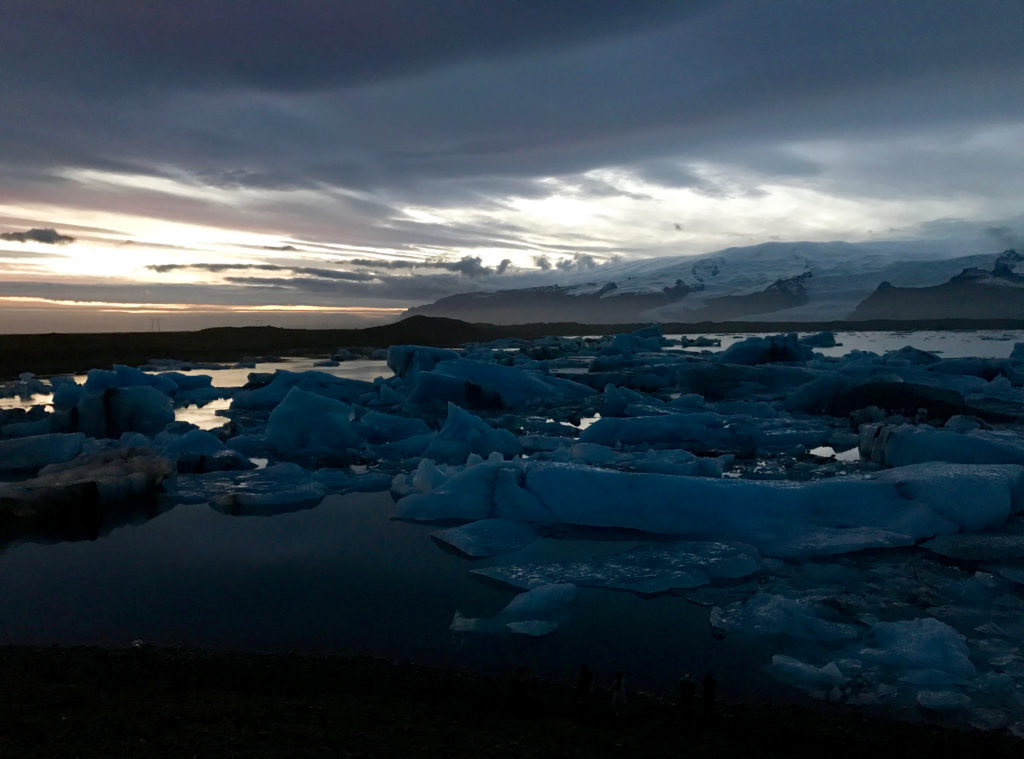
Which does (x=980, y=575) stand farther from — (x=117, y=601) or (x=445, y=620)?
(x=117, y=601)

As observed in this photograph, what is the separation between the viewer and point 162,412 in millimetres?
12812

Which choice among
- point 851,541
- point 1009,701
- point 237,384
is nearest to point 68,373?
point 237,384

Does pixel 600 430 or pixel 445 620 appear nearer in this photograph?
pixel 445 620

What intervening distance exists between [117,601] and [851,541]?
577 cm

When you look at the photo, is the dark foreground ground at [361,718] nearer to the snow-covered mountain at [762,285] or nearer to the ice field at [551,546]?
the ice field at [551,546]

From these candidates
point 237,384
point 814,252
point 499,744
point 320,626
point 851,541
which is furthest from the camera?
point 814,252

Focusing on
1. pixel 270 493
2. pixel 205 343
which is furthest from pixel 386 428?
pixel 205 343

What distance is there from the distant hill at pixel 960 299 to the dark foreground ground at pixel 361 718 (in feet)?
385

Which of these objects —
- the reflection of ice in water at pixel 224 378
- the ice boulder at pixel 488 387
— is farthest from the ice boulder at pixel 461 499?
the ice boulder at pixel 488 387

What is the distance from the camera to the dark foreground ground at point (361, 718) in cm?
293

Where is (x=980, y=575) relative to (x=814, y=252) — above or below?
below

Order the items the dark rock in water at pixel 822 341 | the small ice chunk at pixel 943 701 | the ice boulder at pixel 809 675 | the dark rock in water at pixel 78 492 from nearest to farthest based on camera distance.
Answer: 1. the small ice chunk at pixel 943 701
2. the ice boulder at pixel 809 675
3. the dark rock in water at pixel 78 492
4. the dark rock in water at pixel 822 341

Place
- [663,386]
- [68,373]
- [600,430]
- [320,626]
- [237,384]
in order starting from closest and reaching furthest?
[320,626] → [600,430] → [663,386] → [237,384] → [68,373]

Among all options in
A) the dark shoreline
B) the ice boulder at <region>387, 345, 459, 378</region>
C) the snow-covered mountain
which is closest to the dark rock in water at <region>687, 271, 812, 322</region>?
the snow-covered mountain
